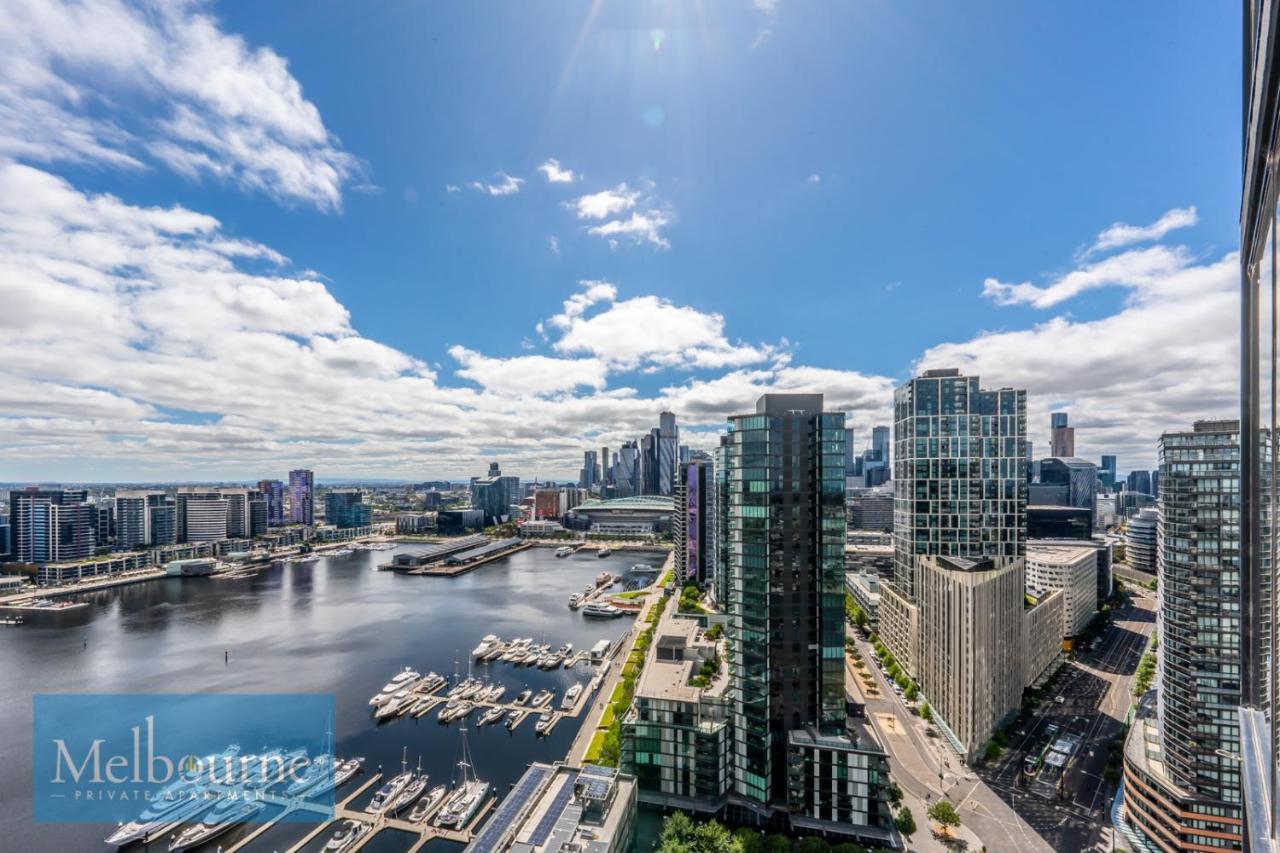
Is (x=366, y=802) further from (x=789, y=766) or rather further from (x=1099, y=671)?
(x=1099, y=671)

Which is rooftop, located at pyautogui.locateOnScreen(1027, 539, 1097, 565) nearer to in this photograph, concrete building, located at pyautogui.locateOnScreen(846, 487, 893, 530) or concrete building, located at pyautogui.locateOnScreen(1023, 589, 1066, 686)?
concrete building, located at pyautogui.locateOnScreen(1023, 589, 1066, 686)

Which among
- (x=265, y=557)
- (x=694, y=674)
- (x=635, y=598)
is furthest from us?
(x=265, y=557)

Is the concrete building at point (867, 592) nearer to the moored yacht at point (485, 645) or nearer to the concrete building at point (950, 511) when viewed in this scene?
the concrete building at point (950, 511)

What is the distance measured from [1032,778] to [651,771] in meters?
12.7

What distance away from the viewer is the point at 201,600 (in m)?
46.9

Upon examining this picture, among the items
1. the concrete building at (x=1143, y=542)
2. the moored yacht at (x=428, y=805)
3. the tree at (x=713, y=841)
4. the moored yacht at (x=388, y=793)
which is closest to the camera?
the tree at (x=713, y=841)

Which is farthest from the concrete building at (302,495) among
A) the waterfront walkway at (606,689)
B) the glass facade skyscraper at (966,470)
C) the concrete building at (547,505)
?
the glass facade skyscraper at (966,470)

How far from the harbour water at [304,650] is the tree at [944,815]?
12591 millimetres

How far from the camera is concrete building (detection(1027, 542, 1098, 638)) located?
108 feet

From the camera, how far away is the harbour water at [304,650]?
67.4 ft

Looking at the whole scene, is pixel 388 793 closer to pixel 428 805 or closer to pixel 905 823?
pixel 428 805

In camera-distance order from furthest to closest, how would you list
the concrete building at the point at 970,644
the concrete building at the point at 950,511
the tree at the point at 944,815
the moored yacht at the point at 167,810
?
the concrete building at the point at 950,511 → the concrete building at the point at 970,644 → the moored yacht at the point at 167,810 → the tree at the point at 944,815

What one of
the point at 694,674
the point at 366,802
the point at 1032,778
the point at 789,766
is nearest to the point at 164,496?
the point at 366,802

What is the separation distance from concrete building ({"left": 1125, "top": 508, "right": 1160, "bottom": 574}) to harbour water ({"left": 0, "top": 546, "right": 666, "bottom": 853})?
168 ft
